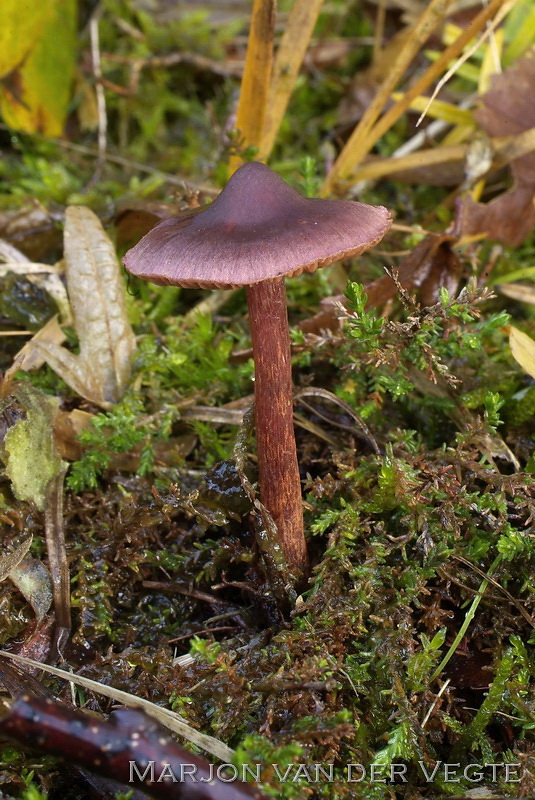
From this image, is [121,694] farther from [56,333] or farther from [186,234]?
[56,333]

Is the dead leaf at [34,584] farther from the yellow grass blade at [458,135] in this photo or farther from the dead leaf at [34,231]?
the yellow grass blade at [458,135]

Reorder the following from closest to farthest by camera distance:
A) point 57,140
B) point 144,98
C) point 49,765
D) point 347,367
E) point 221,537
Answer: point 49,765 → point 221,537 → point 347,367 → point 57,140 → point 144,98

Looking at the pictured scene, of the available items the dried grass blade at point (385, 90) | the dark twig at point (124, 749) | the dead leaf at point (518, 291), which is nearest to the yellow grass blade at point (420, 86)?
the dried grass blade at point (385, 90)

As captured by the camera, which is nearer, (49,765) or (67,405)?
(49,765)

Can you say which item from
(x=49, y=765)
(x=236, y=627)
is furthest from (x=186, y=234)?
(x=49, y=765)

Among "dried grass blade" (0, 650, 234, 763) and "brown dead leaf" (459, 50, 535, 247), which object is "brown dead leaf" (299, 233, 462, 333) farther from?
"dried grass blade" (0, 650, 234, 763)

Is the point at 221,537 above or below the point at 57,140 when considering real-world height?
below

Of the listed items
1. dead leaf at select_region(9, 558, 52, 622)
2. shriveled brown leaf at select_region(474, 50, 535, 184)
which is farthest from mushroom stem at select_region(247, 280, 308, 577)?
shriveled brown leaf at select_region(474, 50, 535, 184)
